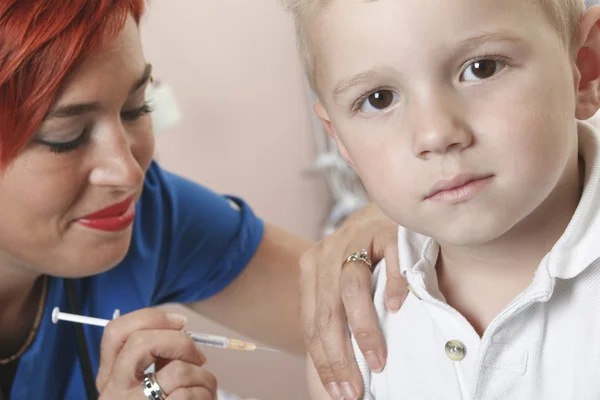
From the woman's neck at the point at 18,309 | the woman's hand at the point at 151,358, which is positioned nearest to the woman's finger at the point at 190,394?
the woman's hand at the point at 151,358

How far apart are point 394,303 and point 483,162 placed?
0.92 ft

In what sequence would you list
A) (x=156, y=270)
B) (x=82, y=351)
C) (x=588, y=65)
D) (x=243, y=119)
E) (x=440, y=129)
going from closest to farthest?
(x=440, y=129), (x=588, y=65), (x=82, y=351), (x=156, y=270), (x=243, y=119)

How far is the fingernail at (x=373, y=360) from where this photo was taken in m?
0.97

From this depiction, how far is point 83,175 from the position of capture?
112 centimetres

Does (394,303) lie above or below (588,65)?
below

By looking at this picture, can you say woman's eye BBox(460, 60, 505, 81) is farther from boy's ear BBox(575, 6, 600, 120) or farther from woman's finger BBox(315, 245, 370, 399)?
woman's finger BBox(315, 245, 370, 399)

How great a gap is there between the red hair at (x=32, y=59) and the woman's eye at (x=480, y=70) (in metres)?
0.54

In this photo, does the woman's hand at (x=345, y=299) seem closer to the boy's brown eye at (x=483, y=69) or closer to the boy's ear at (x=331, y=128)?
the boy's ear at (x=331, y=128)

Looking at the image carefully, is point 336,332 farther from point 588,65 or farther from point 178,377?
point 588,65

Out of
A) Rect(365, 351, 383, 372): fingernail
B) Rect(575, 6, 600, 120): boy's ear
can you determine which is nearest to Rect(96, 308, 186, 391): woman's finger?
Rect(365, 351, 383, 372): fingernail

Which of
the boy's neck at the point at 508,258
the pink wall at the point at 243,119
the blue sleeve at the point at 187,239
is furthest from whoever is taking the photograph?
the pink wall at the point at 243,119

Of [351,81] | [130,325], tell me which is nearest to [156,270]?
[130,325]

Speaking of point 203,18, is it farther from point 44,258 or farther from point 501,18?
point 501,18

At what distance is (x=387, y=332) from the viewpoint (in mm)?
990
